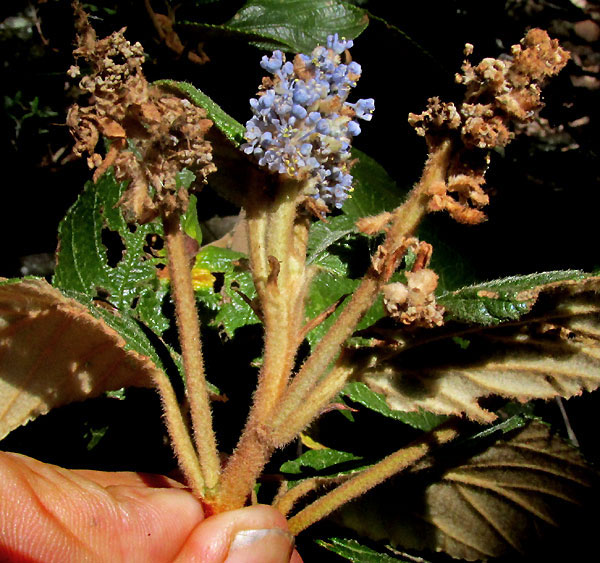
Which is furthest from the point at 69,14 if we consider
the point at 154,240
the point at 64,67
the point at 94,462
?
the point at 94,462

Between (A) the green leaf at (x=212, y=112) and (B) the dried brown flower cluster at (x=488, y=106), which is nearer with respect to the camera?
(B) the dried brown flower cluster at (x=488, y=106)

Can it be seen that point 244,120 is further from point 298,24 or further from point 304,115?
point 304,115

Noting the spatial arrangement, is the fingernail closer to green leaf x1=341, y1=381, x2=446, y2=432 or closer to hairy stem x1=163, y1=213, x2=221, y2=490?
hairy stem x1=163, y1=213, x2=221, y2=490

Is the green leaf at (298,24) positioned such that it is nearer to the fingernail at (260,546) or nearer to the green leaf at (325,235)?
the green leaf at (325,235)

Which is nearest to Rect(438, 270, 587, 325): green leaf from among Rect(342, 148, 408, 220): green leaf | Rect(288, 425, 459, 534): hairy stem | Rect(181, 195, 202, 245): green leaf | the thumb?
Rect(288, 425, 459, 534): hairy stem

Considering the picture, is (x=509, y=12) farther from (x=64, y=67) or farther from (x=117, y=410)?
(x=117, y=410)

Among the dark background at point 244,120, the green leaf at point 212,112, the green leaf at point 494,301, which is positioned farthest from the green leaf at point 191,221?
the green leaf at point 494,301
